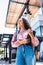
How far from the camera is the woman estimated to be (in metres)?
1.59

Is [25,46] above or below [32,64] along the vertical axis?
above

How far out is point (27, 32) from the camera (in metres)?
1.66

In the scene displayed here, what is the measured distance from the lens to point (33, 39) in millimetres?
1668

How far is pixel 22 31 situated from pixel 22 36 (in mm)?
62

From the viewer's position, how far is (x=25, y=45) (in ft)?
5.41

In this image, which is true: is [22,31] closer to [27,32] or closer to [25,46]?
[27,32]

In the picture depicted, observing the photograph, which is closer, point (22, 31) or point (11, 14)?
point (22, 31)

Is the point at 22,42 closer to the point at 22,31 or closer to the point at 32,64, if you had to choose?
the point at 22,31

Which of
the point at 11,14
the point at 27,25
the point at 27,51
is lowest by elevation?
the point at 27,51

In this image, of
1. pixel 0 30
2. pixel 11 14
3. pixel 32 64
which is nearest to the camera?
pixel 32 64

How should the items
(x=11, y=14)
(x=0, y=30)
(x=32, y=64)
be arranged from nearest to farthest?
(x=32, y=64) < (x=0, y=30) < (x=11, y=14)

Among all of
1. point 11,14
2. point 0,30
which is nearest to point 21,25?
point 0,30

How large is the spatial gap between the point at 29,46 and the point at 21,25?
24 centimetres

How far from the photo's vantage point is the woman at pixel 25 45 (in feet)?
5.23
